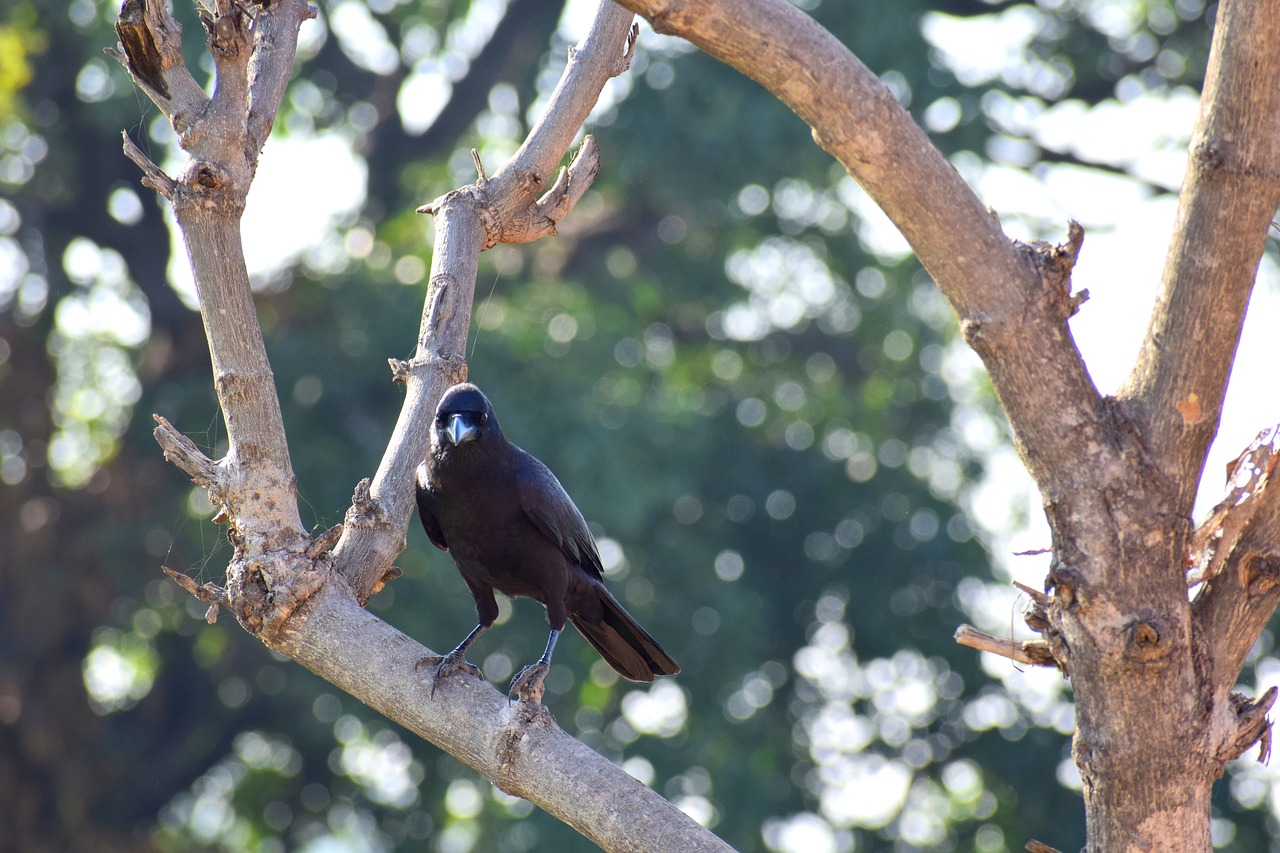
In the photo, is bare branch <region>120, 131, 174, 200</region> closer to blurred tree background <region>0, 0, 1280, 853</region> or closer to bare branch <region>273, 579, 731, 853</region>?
bare branch <region>273, 579, 731, 853</region>

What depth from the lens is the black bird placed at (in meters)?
4.59

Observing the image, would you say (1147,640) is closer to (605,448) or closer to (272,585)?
(272,585)

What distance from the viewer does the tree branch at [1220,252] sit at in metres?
2.76

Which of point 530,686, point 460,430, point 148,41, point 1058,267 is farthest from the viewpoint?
point 460,430

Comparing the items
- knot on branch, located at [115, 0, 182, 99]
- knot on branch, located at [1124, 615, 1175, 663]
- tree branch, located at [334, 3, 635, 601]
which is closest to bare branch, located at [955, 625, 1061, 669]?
knot on branch, located at [1124, 615, 1175, 663]

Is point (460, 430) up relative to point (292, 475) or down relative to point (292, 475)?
up

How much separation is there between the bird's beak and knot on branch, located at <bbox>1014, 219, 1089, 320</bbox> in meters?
2.11

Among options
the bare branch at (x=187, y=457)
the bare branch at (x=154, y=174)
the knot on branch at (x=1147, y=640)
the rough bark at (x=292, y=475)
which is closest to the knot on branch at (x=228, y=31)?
the rough bark at (x=292, y=475)

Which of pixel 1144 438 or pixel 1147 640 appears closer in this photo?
pixel 1147 640

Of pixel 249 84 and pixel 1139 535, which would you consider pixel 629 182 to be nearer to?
pixel 249 84

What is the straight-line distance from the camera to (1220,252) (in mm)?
2779

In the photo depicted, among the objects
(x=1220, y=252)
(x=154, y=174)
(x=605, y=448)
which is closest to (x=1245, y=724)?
(x=1220, y=252)

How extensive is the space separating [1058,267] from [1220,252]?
35cm

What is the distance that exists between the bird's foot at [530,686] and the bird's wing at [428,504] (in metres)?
1.27
